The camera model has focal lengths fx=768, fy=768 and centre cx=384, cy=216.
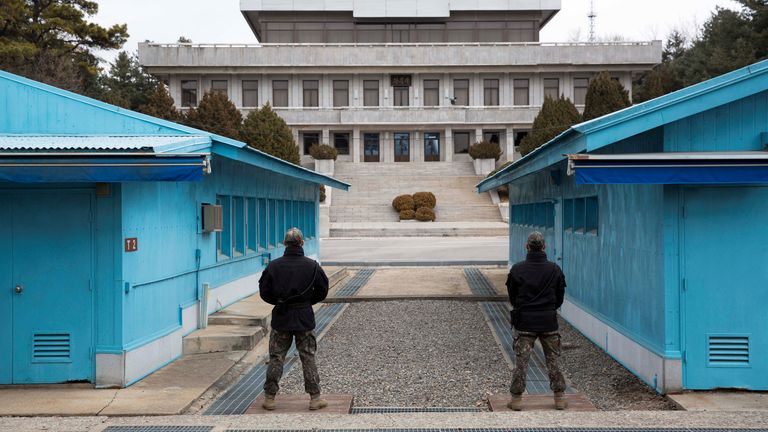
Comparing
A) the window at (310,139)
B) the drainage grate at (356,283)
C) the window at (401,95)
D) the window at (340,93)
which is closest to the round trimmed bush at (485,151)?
the window at (401,95)

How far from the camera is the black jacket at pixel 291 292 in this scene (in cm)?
754

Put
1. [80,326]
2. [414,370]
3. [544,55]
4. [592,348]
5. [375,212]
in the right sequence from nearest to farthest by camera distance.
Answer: [80,326]
[414,370]
[592,348]
[375,212]
[544,55]

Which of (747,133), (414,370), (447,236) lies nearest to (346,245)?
(447,236)

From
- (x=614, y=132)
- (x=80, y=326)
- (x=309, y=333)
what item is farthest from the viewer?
(x=80, y=326)

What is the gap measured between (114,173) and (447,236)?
34258mm

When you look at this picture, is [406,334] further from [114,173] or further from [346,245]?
[346,245]

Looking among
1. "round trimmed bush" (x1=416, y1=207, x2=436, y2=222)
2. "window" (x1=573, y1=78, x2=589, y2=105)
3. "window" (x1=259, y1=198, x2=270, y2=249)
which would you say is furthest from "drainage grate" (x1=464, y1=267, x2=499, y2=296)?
"window" (x1=573, y1=78, x2=589, y2=105)

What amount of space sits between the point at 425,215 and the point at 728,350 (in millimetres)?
37396

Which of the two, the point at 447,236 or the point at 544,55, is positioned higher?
the point at 544,55

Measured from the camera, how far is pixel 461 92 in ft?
216

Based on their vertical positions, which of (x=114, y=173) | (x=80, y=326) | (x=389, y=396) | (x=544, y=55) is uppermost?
(x=544, y=55)

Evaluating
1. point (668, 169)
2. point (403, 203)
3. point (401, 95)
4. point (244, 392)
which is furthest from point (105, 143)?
point (401, 95)

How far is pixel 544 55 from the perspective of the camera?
64188mm

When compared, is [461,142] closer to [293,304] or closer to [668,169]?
[668,169]
